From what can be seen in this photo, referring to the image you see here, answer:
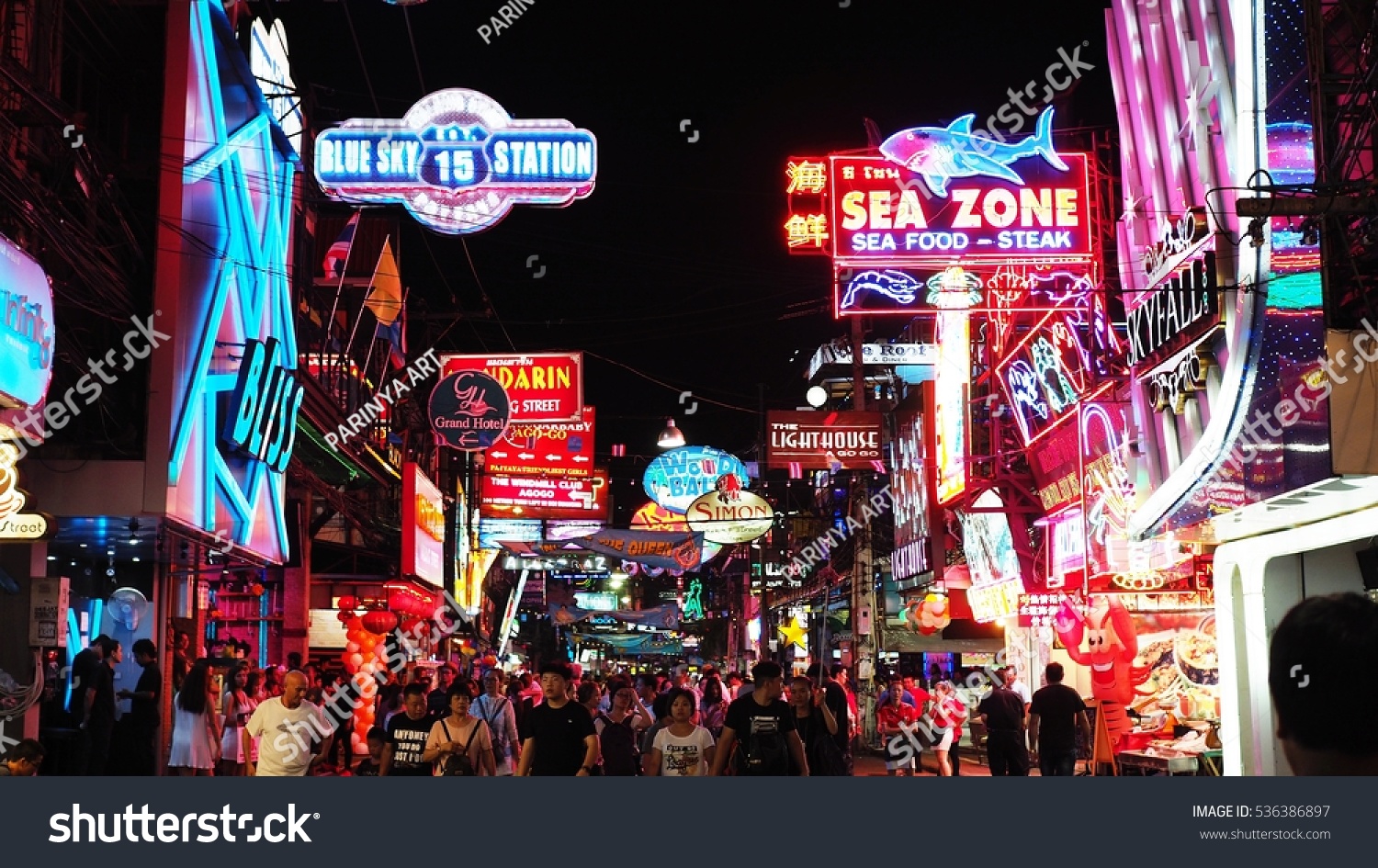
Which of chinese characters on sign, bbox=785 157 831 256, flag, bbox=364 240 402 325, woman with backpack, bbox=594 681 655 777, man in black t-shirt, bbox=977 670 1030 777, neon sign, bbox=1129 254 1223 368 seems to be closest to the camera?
woman with backpack, bbox=594 681 655 777

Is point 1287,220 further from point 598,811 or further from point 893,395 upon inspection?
point 893,395

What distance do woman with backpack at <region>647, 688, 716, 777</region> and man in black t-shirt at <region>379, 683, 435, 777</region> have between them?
74.8 inches

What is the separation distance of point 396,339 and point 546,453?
14.9 feet

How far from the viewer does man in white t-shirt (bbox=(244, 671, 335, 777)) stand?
13039 millimetres

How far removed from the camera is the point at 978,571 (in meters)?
30.2

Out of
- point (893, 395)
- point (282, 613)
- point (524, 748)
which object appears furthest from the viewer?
point (893, 395)

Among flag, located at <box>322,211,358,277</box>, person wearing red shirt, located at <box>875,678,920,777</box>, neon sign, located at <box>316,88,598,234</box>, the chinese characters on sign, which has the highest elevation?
flag, located at <box>322,211,358,277</box>

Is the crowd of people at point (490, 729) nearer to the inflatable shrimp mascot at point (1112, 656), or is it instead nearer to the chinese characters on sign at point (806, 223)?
the inflatable shrimp mascot at point (1112, 656)

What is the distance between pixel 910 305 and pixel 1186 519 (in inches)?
320

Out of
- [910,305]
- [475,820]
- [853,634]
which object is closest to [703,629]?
[853,634]

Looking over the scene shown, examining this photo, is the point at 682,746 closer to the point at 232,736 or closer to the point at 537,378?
the point at 232,736

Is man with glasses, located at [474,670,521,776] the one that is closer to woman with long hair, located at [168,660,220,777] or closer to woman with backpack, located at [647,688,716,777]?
woman with long hair, located at [168,660,220,777]

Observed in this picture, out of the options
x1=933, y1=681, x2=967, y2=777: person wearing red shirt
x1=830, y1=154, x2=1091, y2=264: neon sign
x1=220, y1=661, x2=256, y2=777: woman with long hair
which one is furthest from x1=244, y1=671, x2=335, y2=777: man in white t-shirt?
x1=933, y1=681, x2=967, y2=777: person wearing red shirt

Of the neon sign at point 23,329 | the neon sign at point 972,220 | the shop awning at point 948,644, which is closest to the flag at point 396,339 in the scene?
the shop awning at point 948,644
